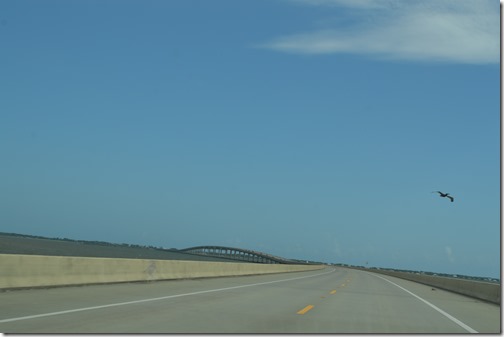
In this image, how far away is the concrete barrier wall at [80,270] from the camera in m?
16.6

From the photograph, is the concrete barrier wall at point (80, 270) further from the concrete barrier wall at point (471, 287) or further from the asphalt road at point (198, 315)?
the concrete barrier wall at point (471, 287)

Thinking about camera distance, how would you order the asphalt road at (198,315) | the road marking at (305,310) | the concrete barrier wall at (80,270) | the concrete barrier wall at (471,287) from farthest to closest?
the concrete barrier wall at (471,287)
the concrete barrier wall at (80,270)
the road marking at (305,310)
the asphalt road at (198,315)

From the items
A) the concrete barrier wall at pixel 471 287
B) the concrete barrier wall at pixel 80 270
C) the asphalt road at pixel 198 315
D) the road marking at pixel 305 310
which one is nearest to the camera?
the asphalt road at pixel 198 315

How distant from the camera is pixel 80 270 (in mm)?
19859

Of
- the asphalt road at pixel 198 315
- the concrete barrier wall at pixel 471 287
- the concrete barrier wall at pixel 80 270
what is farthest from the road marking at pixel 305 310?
the concrete barrier wall at pixel 471 287

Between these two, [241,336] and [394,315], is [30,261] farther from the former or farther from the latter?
[394,315]

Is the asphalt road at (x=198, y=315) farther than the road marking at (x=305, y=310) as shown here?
No

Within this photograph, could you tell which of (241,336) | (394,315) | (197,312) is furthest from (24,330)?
(394,315)

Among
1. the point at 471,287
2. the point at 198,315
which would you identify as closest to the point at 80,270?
the point at 198,315

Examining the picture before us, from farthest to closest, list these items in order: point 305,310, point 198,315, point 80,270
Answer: point 80,270, point 305,310, point 198,315

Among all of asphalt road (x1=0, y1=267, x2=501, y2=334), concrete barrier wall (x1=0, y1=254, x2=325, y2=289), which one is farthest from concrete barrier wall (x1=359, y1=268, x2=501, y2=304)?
concrete barrier wall (x1=0, y1=254, x2=325, y2=289)

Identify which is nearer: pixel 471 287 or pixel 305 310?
pixel 305 310

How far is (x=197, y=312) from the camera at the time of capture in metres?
14.2

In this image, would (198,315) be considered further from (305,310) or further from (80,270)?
(80,270)
